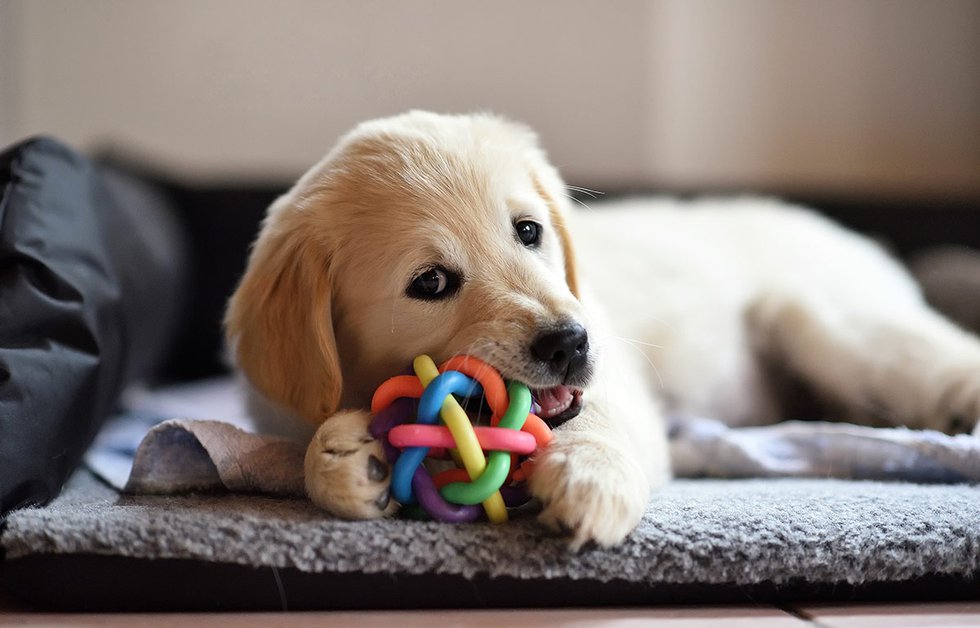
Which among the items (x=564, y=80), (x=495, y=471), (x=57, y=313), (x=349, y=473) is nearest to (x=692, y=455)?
(x=495, y=471)

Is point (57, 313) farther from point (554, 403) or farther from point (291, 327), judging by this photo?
point (554, 403)

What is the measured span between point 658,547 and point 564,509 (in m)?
0.18

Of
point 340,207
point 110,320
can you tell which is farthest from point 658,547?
point 110,320

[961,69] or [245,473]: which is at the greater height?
[961,69]

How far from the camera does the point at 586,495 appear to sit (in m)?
1.31

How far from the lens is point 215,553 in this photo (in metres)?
1.33

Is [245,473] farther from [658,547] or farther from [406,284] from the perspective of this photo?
[658,547]

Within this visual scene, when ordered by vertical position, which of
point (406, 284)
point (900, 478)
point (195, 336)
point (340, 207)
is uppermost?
point (340, 207)

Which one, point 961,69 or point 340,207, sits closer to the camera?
point 340,207

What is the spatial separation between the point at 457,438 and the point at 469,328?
27cm

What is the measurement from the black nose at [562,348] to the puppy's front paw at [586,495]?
15 centimetres

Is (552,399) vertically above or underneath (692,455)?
above

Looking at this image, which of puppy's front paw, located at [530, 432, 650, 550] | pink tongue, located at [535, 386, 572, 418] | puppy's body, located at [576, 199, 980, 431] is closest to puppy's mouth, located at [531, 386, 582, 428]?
pink tongue, located at [535, 386, 572, 418]

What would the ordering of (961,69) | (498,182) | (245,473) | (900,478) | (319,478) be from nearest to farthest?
1. (319,478)
2. (245,473)
3. (498,182)
4. (900,478)
5. (961,69)
